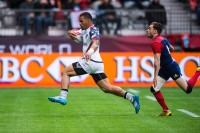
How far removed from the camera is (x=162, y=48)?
1528cm

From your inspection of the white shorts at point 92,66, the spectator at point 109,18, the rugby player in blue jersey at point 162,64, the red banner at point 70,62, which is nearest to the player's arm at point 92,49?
the white shorts at point 92,66

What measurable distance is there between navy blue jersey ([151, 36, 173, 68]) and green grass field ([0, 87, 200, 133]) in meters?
1.26

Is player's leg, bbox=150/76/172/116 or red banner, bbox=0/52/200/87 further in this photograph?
red banner, bbox=0/52/200/87

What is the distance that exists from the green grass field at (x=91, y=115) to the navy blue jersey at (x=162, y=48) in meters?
1.26

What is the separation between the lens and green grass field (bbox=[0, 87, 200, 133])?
1292 cm

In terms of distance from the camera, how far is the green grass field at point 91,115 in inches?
509

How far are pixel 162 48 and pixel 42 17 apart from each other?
43.3 ft

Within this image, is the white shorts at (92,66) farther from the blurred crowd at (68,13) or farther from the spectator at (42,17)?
the spectator at (42,17)

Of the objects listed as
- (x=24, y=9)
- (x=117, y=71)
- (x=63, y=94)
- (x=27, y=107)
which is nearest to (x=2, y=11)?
(x=24, y=9)

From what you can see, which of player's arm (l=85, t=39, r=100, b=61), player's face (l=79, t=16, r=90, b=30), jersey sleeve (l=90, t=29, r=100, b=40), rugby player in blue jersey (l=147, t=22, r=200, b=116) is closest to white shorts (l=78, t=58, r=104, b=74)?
player's arm (l=85, t=39, r=100, b=61)

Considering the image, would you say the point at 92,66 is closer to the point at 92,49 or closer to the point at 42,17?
the point at 92,49

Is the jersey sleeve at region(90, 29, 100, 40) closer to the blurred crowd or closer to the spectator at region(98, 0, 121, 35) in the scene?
the blurred crowd

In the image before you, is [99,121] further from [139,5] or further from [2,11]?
[139,5]

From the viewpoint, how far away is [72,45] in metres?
27.1
